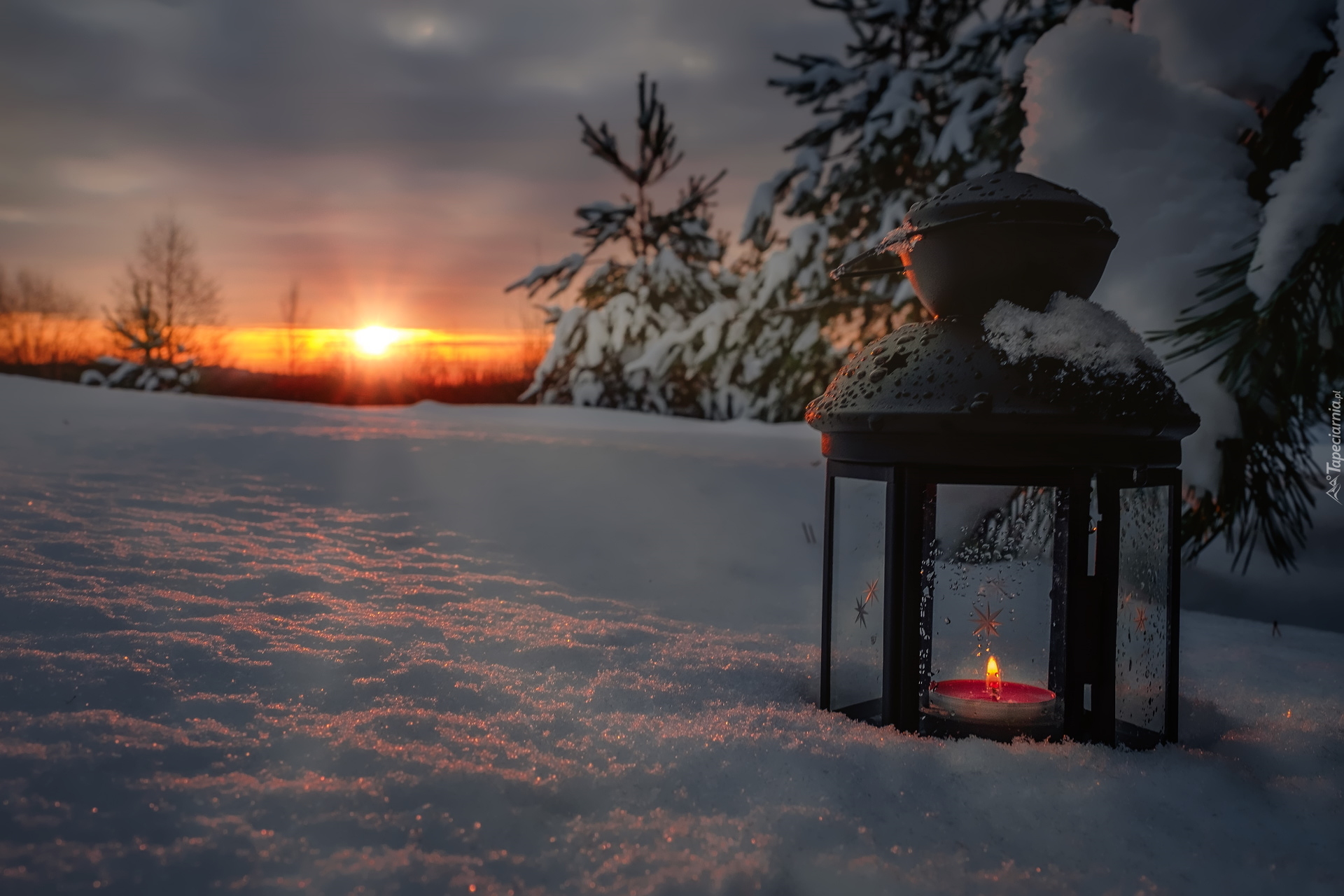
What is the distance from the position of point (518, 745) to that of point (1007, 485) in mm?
1256

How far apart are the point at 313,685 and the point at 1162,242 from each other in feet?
9.64

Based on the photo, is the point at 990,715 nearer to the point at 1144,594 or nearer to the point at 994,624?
the point at 994,624

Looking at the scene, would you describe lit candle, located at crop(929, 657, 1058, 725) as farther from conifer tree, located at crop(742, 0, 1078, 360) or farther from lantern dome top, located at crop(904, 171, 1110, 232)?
conifer tree, located at crop(742, 0, 1078, 360)

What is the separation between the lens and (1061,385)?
67.6 inches

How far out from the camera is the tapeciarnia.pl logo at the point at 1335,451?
117 inches

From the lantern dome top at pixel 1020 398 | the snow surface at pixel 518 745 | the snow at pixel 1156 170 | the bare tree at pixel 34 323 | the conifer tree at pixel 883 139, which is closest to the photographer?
the snow surface at pixel 518 745

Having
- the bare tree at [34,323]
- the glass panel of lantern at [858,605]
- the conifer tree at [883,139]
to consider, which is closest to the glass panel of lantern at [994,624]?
the glass panel of lantern at [858,605]

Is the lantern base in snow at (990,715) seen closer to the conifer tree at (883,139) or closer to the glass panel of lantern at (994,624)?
the glass panel of lantern at (994,624)

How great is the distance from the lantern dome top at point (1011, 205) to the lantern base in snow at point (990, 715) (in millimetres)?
1106

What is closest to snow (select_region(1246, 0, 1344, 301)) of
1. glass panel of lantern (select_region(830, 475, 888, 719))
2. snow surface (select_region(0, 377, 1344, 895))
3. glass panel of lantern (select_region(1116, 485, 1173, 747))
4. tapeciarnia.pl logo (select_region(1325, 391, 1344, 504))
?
tapeciarnia.pl logo (select_region(1325, 391, 1344, 504))

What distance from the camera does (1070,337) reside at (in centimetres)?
179

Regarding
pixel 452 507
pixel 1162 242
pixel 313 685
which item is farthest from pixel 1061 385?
pixel 452 507

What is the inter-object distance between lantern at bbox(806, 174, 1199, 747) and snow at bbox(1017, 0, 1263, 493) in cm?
105

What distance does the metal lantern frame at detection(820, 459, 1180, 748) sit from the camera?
1.75 metres
